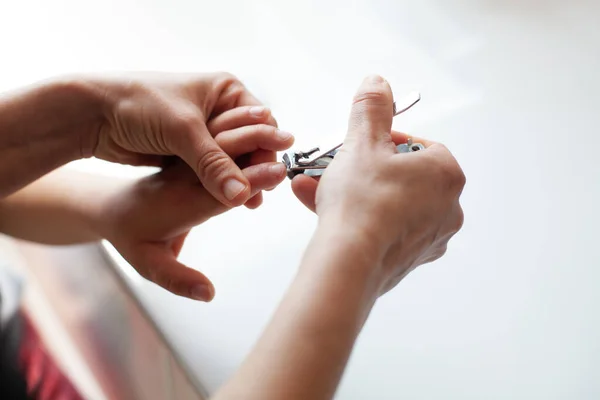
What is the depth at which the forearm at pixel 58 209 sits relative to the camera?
0.65m

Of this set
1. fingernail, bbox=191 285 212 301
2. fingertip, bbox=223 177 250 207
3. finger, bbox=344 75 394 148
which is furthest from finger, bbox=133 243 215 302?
finger, bbox=344 75 394 148

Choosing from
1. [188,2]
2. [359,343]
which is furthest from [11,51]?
[359,343]

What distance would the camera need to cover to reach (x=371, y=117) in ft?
1.40

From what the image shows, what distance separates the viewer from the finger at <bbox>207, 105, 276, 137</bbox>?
1.86 feet

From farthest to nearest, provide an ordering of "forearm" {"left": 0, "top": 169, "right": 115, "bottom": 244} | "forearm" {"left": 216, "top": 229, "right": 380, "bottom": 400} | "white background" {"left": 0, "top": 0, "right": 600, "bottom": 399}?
"forearm" {"left": 0, "top": 169, "right": 115, "bottom": 244}
"white background" {"left": 0, "top": 0, "right": 600, "bottom": 399}
"forearm" {"left": 216, "top": 229, "right": 380, "bottom": 400}

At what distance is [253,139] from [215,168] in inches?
2.4

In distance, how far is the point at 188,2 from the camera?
85cm

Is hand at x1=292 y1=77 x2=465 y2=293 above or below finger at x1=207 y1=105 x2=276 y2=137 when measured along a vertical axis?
below

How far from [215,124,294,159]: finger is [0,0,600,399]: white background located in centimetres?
7

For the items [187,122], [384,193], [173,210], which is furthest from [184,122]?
[384,193]

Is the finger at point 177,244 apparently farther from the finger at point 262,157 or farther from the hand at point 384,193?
the hand at point 384,193

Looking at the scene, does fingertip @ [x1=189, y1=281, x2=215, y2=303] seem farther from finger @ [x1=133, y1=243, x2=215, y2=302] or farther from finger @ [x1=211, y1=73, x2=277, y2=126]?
finger @ [x1=211, y1=73, x2=277, y2=126]

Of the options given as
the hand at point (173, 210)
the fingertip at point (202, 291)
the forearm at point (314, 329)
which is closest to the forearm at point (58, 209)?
the hand at point (173, 210)

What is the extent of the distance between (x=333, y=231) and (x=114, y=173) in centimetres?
41
